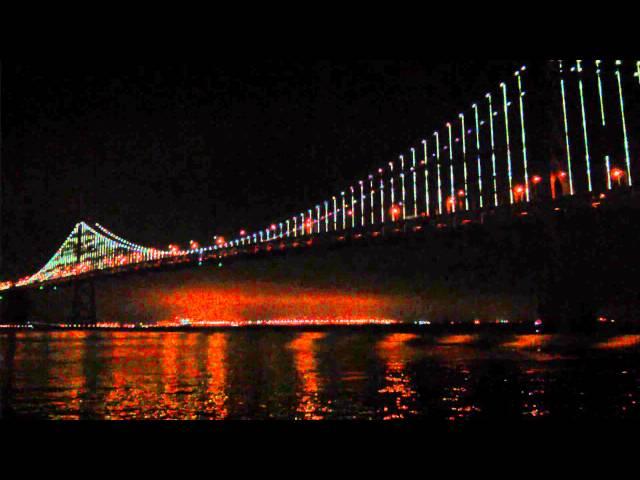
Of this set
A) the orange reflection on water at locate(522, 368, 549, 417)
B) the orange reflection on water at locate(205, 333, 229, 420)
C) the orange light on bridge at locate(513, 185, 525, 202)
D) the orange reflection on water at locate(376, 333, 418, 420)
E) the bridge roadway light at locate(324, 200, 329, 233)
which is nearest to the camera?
the orange reflection on water at locate(522, 368, 549, 417)

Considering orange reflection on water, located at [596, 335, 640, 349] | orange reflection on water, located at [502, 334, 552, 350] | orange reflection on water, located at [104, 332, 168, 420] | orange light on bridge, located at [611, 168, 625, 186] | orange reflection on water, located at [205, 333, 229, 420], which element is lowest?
orange reflection on water, located at [596, 335, 640, 349]

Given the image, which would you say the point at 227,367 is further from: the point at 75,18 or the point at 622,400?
the point at 75,18

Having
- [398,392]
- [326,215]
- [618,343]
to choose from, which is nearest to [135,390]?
[398,392]

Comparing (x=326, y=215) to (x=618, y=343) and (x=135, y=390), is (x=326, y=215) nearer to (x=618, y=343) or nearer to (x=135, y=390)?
(x=618, y=343)

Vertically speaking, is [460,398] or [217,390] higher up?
[217,390]

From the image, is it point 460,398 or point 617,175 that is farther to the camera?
point 617,175

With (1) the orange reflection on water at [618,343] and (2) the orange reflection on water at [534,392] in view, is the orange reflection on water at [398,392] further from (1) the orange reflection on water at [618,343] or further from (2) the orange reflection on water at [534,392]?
(1) the orange reflection on water at [618,343]

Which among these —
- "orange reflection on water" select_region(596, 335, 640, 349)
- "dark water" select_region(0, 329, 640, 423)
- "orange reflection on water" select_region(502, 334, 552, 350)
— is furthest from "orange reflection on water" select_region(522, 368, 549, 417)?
"orange reflection on water" select_region(502, 334, 552, 350)

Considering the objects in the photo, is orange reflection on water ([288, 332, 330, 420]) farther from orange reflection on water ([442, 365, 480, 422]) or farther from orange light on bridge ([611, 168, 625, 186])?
orange light on bridge ([611, 168, 625, 186])

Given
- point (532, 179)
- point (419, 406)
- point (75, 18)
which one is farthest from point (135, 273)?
point (75, 18)

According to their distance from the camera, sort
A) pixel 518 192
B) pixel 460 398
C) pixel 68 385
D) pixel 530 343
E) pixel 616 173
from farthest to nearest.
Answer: pixel 518 192, pixel 530 343, pixel 616 173, pixel 68 385, pixel 460 398

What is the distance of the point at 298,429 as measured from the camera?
2738 mm

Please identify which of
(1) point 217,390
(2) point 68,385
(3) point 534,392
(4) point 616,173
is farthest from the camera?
(4) point 616,173

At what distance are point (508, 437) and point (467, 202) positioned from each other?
84.1 feet
